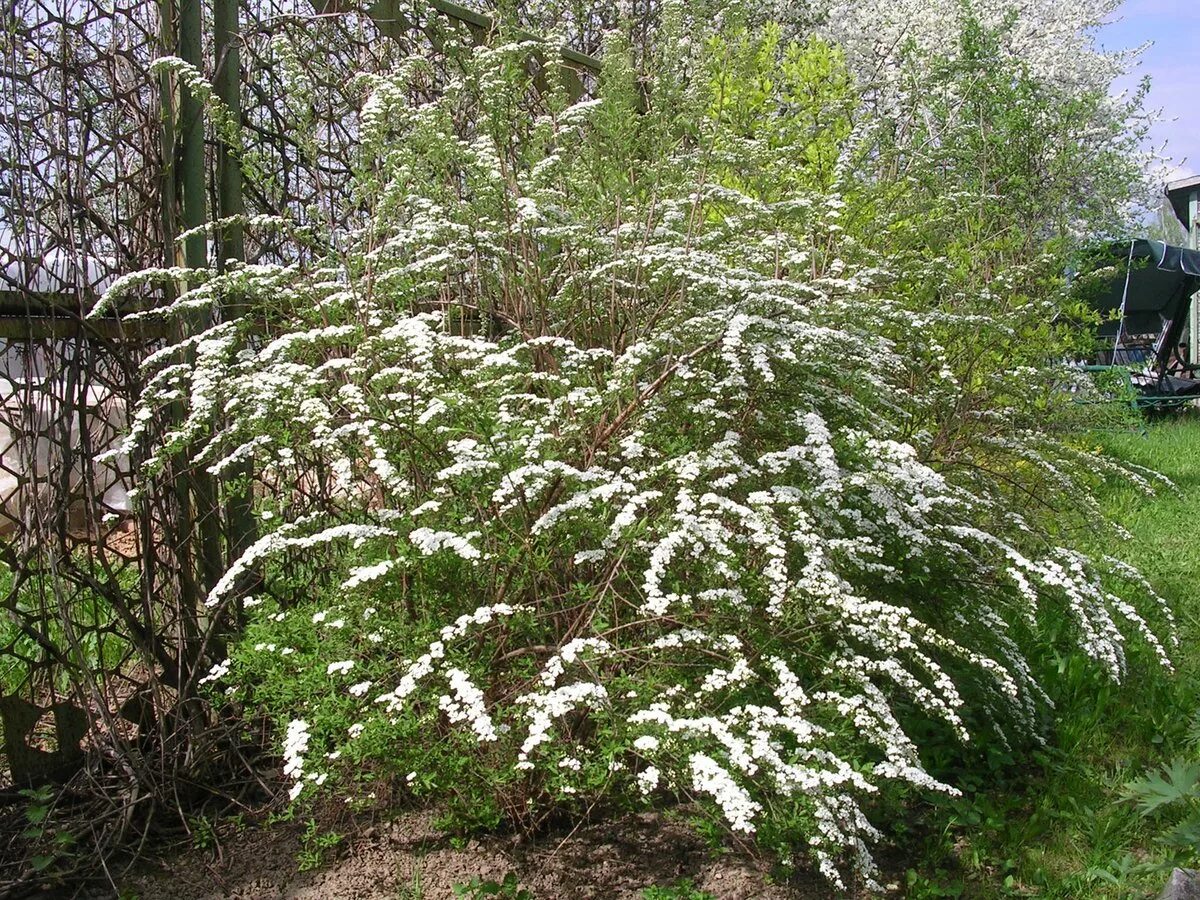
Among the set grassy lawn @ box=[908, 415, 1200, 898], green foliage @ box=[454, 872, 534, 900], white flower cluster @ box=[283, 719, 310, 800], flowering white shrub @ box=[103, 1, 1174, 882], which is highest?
flowering white shrub @ box=[103, 1, 1174, 882]

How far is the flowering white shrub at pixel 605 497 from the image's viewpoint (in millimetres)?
2441

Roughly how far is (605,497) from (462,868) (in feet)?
3.71

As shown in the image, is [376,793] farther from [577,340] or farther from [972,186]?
[972,186]

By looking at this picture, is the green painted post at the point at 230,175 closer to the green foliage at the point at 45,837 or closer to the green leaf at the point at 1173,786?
the green foliage at the point at 45,837

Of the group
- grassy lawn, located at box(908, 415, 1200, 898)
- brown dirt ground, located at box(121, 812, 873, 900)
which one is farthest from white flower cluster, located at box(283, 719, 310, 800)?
grassy lawn, located at box(908, 415, 1200, 898)

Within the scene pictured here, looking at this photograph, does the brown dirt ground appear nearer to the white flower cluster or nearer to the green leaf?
the white flower cluster

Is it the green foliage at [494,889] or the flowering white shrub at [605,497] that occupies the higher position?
the flowering white shrub at [605,497]

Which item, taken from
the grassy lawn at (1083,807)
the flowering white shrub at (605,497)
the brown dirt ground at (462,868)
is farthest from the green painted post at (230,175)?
the grassy lawn at (1083,807)

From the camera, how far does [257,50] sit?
358cm

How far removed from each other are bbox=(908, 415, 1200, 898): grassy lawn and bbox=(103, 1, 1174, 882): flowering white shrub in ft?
0.69

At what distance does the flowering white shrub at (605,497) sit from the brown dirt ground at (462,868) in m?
0.14

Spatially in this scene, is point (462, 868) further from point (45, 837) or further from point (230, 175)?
point (230, 175)

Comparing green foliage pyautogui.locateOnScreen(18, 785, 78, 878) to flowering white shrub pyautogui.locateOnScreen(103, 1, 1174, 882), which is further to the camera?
green foliage pyautogui.locateOnScreen(18, 785, 78, 878)

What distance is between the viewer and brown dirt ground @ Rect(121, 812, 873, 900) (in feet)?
8.82
